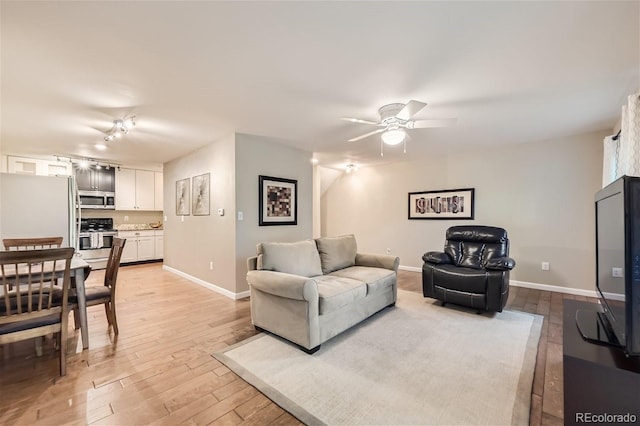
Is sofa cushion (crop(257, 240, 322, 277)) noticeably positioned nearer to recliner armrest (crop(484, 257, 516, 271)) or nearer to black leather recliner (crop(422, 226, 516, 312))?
black leather recliner (crop(422, 226, 516, 312))

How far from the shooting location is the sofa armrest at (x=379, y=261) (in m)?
3.53

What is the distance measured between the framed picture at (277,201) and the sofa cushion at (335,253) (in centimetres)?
107

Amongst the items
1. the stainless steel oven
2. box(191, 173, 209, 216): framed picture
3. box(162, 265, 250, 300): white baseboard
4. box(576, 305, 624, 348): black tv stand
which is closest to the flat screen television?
box(576, 305, 624, 348): black tv stand

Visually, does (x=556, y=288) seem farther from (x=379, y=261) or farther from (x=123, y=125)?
(x=123, y=125)

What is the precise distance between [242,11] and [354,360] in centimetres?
255

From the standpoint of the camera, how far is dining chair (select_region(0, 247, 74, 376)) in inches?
71.3

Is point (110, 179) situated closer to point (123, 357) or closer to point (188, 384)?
point (123, 357)

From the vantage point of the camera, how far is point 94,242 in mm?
5785

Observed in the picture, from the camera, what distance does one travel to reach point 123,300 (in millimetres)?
3779

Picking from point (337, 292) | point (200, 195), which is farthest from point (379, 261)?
point (200, 195)

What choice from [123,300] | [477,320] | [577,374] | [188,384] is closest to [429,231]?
[477,320]

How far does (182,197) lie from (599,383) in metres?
5.53

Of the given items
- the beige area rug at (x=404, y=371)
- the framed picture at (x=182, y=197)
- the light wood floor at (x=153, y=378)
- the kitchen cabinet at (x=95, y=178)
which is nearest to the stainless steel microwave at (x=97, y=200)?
the kitchen cabinet at (x=95, y=178)

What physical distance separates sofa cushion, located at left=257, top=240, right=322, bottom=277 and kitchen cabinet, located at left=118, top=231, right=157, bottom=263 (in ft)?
16.4
